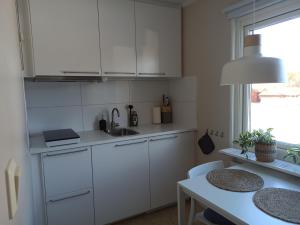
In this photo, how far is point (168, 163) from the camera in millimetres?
2264

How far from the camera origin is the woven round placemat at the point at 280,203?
3.14ft

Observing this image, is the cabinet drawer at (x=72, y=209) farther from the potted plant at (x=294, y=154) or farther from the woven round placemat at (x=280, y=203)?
the potted plant at (x=294, y=154)

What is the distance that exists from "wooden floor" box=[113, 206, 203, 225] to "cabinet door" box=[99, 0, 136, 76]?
1.50 metres

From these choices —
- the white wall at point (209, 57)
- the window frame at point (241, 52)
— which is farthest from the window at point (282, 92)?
the white wall at point (209, 57)

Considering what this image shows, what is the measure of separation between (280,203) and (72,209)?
1587 mm

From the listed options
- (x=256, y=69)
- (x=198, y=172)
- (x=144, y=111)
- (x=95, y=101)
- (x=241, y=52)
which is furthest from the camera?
(x=144, y=111)

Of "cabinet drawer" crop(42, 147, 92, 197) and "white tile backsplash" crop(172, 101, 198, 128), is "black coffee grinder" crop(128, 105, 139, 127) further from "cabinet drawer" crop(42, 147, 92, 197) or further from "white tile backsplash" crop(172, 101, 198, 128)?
"cabinet drawer" crop(42, 147, 92, 197)

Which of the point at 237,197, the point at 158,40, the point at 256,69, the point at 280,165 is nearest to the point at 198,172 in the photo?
the point at 237,197

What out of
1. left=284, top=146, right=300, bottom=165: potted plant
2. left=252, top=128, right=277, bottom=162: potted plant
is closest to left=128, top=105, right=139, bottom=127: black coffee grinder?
left=252, top=128, right=277, bottom=162: potted plant

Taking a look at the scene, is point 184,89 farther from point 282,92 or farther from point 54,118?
point 54,118

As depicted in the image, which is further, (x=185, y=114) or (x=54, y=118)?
(x=185, y=114)

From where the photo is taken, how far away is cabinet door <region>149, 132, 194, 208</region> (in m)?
2.18

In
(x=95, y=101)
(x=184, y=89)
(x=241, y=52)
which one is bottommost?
(x=95, y=101)

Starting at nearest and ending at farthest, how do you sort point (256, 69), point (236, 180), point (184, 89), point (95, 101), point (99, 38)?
point (256, 69) < point (236, 180) < point (99, 38) < point (95, 101) < point (184, 89)
